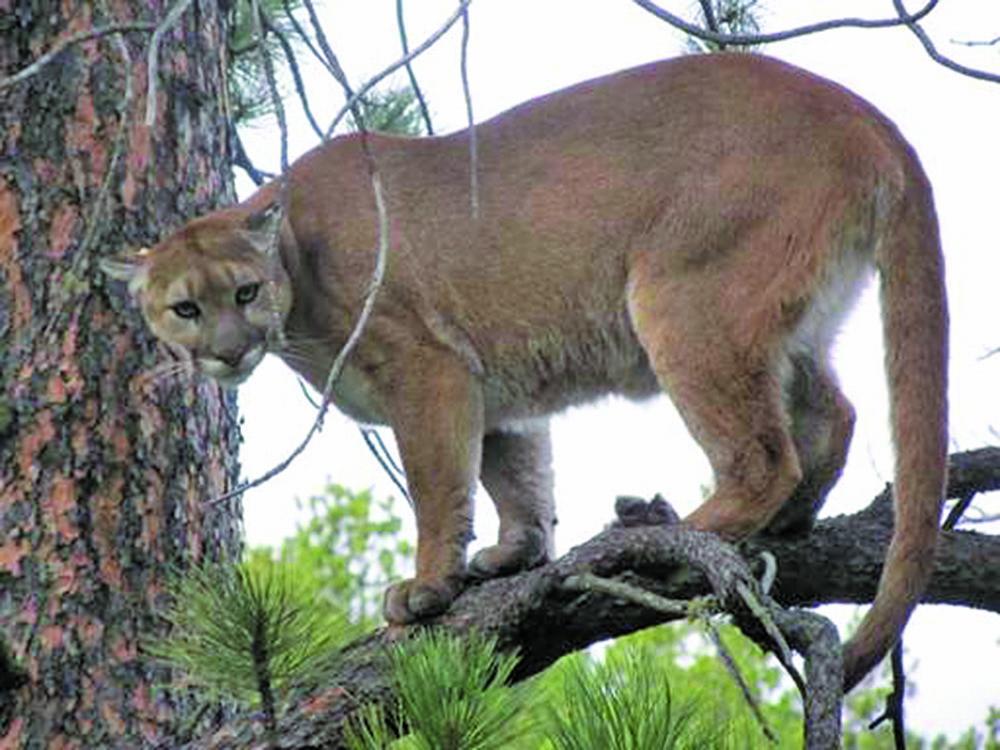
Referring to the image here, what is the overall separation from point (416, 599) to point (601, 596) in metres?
0.93

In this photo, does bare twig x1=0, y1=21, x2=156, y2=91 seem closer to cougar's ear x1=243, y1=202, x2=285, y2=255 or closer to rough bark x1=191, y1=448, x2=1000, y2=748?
rough bark x1=191, y1=448, x2=1000, y2=748

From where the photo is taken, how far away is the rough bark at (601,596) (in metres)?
2.95

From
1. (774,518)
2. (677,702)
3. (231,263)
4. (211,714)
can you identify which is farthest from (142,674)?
(677,702)

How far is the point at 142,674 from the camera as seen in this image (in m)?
3.85

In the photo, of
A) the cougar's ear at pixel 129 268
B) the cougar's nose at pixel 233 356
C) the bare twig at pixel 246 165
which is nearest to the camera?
the cougar's ear at pixel 129 268

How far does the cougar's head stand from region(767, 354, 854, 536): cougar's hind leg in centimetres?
119

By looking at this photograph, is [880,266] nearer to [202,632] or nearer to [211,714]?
[211,714]

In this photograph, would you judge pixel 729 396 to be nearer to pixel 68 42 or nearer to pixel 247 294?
pixel 247 294

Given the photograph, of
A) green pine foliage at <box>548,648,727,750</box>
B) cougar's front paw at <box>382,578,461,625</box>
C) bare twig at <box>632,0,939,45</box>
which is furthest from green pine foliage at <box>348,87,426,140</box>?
green pine foliage at <box>548,648,727,750</box>

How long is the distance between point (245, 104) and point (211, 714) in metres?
2.22

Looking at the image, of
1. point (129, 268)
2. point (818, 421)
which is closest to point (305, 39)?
point (129, 268)

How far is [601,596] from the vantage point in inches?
120

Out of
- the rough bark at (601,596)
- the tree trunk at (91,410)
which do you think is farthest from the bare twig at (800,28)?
the tree trunk at (91,410)

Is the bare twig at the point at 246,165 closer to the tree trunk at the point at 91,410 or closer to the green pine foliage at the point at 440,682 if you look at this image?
the tree trunk at the point at 91,410
